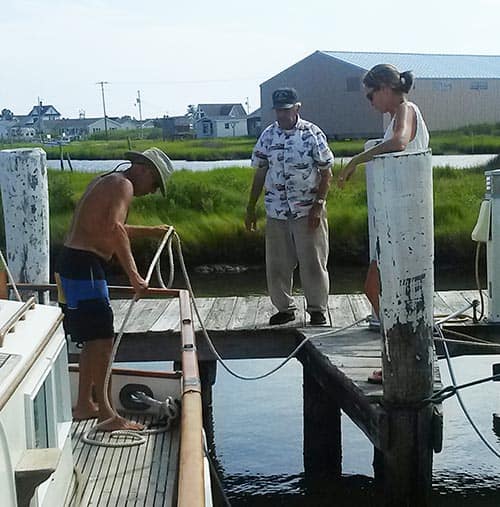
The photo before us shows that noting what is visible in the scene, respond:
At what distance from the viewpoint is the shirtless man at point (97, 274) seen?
5.38 meters

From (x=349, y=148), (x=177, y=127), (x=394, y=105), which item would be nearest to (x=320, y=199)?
(x=394, y=105)

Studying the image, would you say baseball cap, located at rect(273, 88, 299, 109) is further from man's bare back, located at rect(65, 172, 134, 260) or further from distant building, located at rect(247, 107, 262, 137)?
distant building, located at rect(247, 107, 262, 137)

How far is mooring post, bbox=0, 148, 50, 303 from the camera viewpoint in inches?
304

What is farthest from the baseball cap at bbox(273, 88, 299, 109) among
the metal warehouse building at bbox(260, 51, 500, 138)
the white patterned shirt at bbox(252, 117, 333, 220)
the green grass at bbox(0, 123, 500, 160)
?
the metal warehouse building at bbox(260, 51, 500, 138)

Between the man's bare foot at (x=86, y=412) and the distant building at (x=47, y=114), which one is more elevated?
the distant building at (x=47, y=114)

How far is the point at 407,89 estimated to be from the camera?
594cm

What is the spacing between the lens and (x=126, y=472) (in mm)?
4992

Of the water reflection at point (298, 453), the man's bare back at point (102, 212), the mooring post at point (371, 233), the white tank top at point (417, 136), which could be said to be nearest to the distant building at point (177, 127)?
the water reflection at point (298, 453)

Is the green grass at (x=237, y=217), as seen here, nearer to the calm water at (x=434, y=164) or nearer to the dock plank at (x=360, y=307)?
the calm water at (x=434, y=164)

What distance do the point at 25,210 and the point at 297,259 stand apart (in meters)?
2.29

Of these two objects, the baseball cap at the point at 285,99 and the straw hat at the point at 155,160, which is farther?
the baseball cap at the point at 285,99

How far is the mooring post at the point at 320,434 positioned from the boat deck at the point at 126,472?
109 inches

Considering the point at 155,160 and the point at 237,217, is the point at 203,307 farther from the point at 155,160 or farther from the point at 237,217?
the point at 237,217

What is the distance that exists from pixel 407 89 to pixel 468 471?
150 inches
